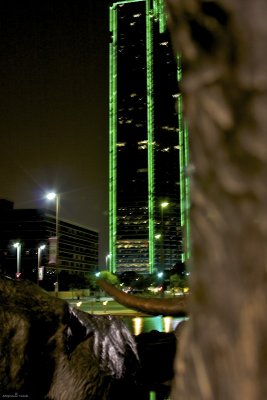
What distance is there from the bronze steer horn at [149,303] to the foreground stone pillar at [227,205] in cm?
84

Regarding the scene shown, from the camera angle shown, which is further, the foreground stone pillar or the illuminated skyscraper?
the illuminated skyscraper

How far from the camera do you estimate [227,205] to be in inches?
31.8

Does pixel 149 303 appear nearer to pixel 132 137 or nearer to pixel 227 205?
pixel 227 205

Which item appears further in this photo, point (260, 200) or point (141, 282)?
point (141, 282)

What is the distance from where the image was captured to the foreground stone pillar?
0.75 metres

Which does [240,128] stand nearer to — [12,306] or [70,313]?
[12,306]

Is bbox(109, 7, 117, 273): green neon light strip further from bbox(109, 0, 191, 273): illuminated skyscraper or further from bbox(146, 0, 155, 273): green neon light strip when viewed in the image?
bbox(146, 0, 155, 273): green neon light strip

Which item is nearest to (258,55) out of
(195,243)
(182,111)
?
(182,111)

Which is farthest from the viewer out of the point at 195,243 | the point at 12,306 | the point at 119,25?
the point at 119,25

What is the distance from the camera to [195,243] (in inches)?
33.6

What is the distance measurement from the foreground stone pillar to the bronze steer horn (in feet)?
2.75

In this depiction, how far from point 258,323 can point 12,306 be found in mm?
5889

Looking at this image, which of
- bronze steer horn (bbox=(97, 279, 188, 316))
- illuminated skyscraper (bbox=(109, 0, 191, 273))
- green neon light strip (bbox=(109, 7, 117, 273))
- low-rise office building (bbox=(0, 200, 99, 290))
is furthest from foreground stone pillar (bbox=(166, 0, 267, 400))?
low-rise office building (bbox=(0, 200, 99, 290))

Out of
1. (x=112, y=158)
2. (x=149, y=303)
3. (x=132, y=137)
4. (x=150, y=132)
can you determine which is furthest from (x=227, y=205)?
(x=132, y=137)
